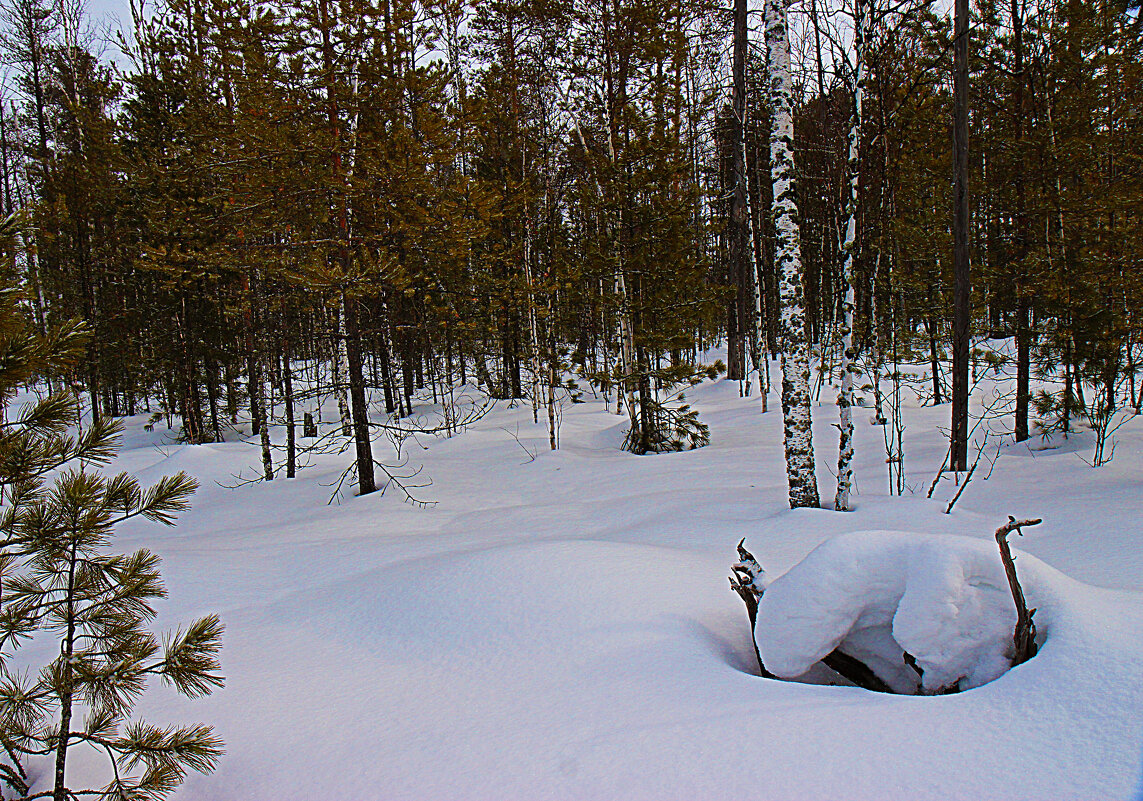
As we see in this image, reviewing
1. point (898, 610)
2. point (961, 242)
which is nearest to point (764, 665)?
point (898, 610)

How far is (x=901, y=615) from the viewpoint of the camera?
283cm

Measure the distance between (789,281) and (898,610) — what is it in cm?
440

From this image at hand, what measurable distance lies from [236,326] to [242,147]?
929cm

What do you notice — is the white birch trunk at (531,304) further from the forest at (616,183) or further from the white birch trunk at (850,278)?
the white birch trunk at (850,278)

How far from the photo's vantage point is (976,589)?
112 inches

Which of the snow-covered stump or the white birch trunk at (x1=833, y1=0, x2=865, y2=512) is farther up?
the white birch trunk at (x1=833, y1=0, x2=865, y2=512)

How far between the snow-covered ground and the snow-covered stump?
0.18 m

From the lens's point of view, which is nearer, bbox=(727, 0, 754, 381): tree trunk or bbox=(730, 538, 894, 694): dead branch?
bbox=(730, 538, 894, 694): dead branch

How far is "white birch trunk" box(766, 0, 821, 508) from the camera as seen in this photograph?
252 inches

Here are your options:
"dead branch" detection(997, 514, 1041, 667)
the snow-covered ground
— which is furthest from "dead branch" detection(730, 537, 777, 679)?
"dead branch" detection(997, 514, 1041, 667)

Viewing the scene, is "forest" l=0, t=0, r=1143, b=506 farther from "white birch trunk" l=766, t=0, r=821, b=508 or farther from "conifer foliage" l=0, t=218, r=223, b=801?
"conifer foliage" l=0, t=218, r=223, b=801

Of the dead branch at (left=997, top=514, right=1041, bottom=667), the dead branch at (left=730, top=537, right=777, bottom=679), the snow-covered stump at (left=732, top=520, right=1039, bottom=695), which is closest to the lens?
the dead branch at (left=997, top=514, right=1041, bottom=667)

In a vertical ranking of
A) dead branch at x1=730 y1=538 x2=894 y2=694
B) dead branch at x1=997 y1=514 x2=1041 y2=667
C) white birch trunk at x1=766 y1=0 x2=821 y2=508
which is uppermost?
white birch trunk at x1=766 y1=0 x2=821 y2=508

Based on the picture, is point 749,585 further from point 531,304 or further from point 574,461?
point 531,304
